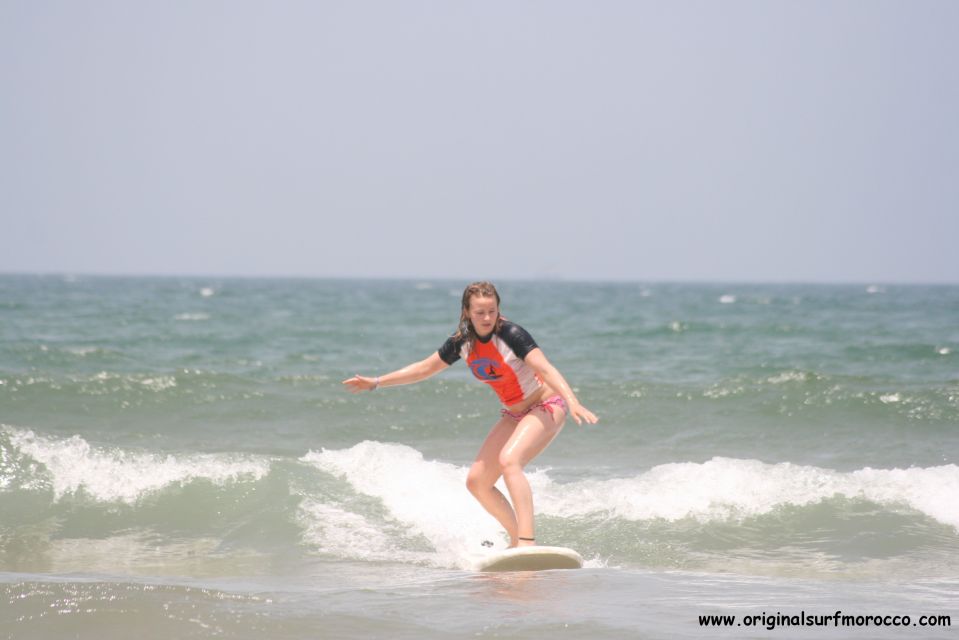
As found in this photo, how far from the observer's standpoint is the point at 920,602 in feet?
20.1

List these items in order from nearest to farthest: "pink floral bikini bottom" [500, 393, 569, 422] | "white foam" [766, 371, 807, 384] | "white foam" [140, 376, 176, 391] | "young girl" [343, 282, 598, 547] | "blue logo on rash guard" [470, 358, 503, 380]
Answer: "young girl" [343, 282, 598, 547] < "blue logo on rash guard" [470, 358, 503, 380] < "pink floral bikini bottom" [500, 393, 569, 422] < "white foam" [140, 376, 176, 391] < "white foam" [766, 371, 807, 384]

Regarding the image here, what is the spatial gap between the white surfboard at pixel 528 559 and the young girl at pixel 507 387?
0.23 metres

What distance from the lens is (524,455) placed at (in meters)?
6.95

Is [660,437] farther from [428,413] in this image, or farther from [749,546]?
[749,546]

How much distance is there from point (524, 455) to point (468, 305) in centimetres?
109

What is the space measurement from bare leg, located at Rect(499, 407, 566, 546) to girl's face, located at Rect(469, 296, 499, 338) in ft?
2.43

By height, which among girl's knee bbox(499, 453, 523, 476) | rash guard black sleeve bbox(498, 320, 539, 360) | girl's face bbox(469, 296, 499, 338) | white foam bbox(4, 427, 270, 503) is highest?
girl's face bbox(469, 296, 499, 338)

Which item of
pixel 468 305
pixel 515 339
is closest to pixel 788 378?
pixel 515 339

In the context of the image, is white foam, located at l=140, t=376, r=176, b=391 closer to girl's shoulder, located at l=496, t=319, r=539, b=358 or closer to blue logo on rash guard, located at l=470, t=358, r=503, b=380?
blue logo on rash guard, located at l=470, t=358, r=503, b=380

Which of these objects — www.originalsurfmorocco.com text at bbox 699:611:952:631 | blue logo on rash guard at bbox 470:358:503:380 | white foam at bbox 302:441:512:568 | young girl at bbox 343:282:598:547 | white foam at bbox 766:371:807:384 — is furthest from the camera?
white foam at bbox 766:371:807:384

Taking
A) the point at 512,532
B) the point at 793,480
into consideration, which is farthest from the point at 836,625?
the point at 793,480

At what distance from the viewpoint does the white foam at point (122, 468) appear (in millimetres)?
9773

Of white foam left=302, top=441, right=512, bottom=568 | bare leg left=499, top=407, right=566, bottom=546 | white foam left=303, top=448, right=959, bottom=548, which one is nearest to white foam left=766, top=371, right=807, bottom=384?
white foam left=303, top=448, right=959, bottom=548

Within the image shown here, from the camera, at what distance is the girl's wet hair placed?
6.77 meters
